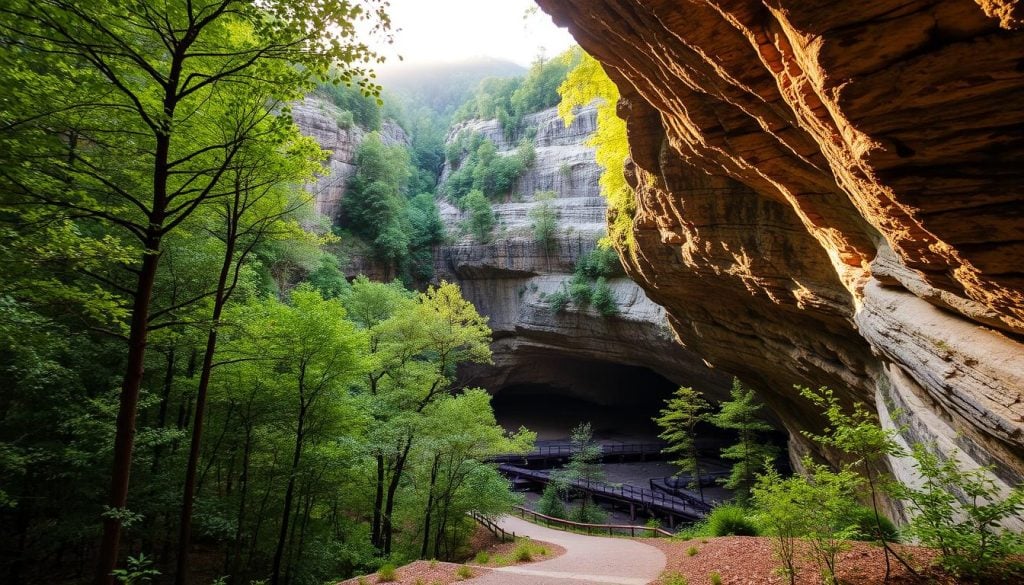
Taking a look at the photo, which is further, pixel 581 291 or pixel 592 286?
pixel 592 286

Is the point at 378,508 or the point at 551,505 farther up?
the point at 378,508

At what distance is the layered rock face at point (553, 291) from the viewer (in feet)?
85.0

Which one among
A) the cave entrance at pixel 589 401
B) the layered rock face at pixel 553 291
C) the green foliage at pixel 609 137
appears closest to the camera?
the green foliage at pixel 609 137

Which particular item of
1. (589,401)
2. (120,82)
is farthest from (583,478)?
(120,82)

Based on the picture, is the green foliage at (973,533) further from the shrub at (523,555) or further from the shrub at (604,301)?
the shrub at (604,301)

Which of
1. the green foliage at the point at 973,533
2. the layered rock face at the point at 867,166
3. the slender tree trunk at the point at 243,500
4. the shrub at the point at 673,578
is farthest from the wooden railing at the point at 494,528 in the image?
the green foliage at the point at 973,533

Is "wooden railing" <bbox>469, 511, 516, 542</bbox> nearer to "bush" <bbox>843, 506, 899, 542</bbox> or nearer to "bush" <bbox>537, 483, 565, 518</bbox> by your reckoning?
"bush" <bbox>537, 483, 565, 518</bbox>

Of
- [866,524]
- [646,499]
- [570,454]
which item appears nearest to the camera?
[866,524]

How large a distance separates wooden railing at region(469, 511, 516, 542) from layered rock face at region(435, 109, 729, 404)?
537 inches

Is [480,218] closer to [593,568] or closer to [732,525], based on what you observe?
[732,525]

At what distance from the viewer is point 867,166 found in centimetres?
374

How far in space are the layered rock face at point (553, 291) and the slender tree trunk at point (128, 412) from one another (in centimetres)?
2296

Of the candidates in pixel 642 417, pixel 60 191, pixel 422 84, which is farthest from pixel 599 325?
pixel 422 84

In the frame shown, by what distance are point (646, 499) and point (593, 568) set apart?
543 inches
